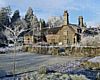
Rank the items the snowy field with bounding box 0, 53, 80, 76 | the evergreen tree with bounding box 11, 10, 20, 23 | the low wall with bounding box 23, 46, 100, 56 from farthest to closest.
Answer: the evergreen tree with bounding box 11, 10, 20, 23 → the low wall with bounding box 23, 46, 100, 56 → the snowy field with bounding box 0, 53, 80, 76

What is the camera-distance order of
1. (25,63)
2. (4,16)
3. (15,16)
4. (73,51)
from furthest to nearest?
(15,16)
(4,16)
(73,51)
(25,63)

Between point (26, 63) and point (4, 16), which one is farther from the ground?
point (4, 16)

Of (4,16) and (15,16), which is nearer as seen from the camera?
(4,16)

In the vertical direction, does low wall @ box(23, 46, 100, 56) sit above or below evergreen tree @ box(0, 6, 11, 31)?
below

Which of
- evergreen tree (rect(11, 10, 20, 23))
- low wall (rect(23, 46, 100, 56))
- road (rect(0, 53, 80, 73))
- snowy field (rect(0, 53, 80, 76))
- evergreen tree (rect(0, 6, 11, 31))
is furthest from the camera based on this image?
evergreen tree (rect(11, 10, 20, 23))

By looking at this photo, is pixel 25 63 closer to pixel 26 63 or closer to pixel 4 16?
pixel 26 63

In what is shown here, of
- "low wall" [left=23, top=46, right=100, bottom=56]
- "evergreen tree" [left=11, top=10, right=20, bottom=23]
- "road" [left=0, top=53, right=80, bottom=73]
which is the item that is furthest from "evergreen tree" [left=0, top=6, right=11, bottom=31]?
"road" [left=0, top=53, right=80, bottom=73]

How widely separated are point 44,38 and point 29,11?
45.2m

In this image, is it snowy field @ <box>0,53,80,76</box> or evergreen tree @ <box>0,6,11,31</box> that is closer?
snowy field @ <box>0,53,80,76</box>

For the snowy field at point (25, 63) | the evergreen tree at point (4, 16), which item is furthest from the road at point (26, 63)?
the evergreen tree at point (4, 16)

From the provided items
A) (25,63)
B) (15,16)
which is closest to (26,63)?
(25,63)

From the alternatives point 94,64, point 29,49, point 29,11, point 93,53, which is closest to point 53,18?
point 29,11

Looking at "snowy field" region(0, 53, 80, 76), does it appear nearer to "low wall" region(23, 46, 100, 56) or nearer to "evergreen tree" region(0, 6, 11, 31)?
"low wall" region(23, 46, 100, 56)

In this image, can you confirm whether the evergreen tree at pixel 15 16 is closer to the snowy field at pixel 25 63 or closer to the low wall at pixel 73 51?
the low wall at pixel 73 51
